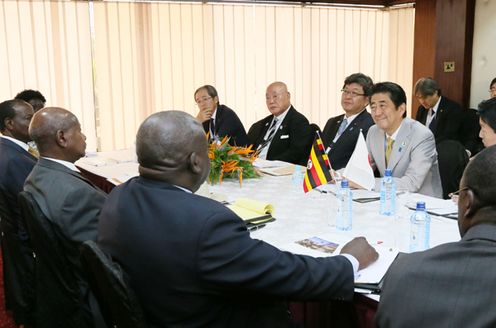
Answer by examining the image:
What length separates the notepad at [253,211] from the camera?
2393mm

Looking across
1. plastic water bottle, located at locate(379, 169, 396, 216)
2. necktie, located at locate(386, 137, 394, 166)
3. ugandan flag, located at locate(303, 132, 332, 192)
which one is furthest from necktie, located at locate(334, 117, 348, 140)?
plastic water bottle, located at locate(379, 169, 396, 216)

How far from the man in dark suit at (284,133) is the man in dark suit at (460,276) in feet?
11.6

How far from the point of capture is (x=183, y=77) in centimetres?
665

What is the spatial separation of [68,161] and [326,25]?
18.8 feet

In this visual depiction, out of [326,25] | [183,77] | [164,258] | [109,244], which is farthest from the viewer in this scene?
[326,25]

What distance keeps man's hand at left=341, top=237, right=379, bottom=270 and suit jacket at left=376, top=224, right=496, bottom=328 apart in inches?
22.9

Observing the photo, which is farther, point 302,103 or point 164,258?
point 302,103

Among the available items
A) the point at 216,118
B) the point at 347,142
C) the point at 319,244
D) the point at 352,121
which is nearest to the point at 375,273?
the point at 319,244

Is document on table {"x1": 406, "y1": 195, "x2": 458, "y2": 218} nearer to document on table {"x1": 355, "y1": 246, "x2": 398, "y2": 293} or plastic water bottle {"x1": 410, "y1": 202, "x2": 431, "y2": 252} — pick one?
plastic water bottle {"x1": 410, "y1": 202, "x2": 431, "y2": 252}

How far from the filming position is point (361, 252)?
68.1 inches

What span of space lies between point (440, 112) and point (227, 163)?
3375 mm

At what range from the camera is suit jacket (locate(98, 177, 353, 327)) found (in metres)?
1.32

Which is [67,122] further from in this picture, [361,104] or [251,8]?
[251,8]

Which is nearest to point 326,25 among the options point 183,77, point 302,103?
point 302,103
